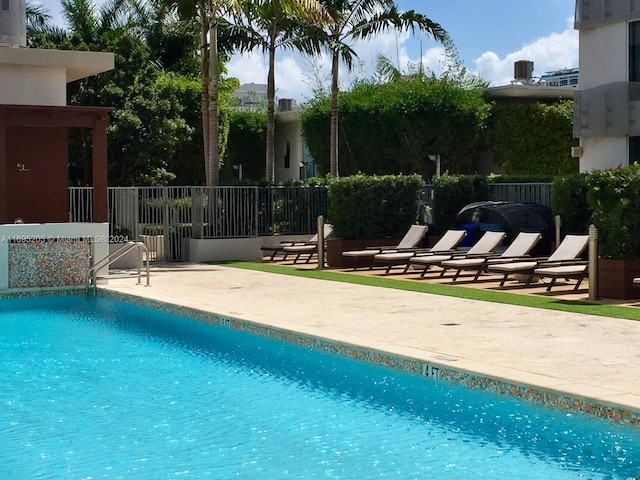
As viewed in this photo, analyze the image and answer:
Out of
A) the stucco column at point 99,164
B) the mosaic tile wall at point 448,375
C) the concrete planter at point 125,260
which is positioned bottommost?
the mosaic tile wall at point 448,375

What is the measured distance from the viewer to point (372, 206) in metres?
23.0

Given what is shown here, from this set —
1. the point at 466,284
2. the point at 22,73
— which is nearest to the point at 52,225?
the point at 22,73

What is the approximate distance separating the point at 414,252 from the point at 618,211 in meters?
6.21

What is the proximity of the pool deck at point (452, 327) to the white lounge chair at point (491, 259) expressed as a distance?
190 centimetres

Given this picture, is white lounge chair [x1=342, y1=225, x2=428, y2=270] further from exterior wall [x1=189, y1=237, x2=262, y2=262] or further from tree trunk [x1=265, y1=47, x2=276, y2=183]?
tree trunk [x1=265, y1=47, x2=276, y2=183]

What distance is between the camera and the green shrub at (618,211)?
1543 cm

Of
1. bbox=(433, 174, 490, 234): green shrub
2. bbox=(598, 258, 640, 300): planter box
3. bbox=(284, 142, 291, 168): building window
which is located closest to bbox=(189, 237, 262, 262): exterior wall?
bbox=(433, 174, 490, 234): green shrub

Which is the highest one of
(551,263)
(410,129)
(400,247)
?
(410,129)

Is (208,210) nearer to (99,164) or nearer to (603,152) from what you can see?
(99,164)

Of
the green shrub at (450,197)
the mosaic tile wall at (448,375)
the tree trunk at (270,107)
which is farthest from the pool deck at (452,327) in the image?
the tree trunk at (270,107)

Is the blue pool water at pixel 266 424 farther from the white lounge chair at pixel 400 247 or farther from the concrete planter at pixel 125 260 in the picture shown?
the concrete planter at pixel 125 260

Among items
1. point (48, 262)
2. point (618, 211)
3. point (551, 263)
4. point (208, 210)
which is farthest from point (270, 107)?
point (618, 211)

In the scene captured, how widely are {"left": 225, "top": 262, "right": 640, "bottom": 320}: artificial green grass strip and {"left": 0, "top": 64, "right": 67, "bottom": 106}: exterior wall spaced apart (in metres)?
5.67

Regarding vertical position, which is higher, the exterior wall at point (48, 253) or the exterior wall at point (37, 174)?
the exterior wall at point (37, 174)
